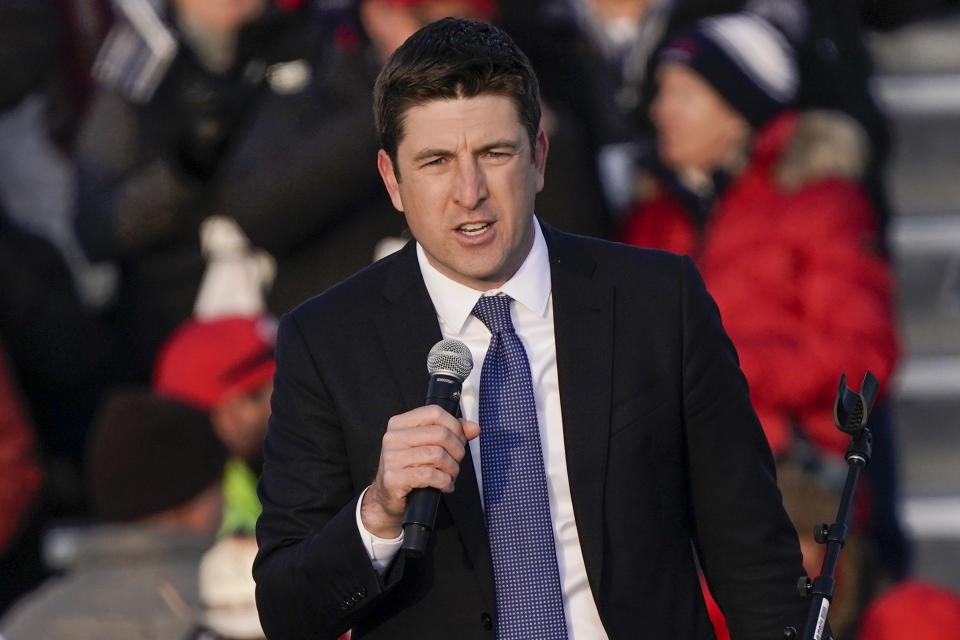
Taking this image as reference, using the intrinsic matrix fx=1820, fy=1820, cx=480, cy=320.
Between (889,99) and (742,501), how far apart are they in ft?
14.0

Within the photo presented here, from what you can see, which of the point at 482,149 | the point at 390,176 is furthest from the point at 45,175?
the point at 482,149

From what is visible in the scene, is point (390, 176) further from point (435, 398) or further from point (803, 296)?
point (803, 296)

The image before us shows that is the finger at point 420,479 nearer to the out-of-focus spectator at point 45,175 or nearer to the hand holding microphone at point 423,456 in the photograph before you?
the hand holding microphone at point 423,456

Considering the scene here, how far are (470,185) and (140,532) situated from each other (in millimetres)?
2309

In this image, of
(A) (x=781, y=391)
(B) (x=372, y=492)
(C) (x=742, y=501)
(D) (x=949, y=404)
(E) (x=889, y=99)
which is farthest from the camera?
(E) (x=889, y=99)

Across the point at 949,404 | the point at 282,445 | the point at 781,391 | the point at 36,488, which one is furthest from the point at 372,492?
the point at 949,404

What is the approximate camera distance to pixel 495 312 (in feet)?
9.61

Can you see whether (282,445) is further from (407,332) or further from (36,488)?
(36,488)

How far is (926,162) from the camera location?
269 inches

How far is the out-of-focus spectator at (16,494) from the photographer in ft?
18.1

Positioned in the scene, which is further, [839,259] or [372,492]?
[839,259]

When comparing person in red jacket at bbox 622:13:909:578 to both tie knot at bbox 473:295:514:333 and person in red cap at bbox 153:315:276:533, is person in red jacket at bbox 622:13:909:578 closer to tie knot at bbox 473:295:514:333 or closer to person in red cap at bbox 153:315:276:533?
person in red cap at bbox 153:315:276:533

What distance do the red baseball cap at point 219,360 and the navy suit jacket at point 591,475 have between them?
8.20ft

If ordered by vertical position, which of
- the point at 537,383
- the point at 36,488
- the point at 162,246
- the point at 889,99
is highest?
the point at 537,383
